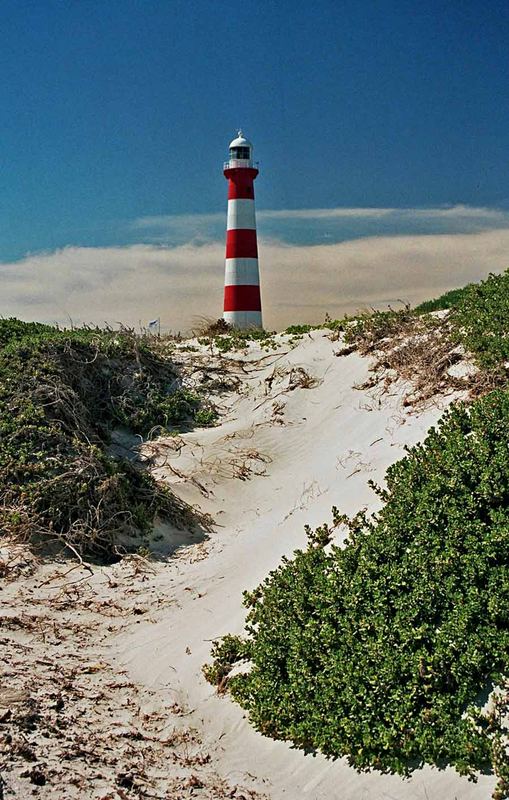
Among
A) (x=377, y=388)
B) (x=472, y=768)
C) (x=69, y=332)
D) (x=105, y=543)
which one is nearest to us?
(x=472, y=768)

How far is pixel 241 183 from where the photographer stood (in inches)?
961

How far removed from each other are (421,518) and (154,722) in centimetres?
230

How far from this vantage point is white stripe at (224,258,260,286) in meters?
23.9

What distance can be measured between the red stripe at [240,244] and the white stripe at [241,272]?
0.54 ft

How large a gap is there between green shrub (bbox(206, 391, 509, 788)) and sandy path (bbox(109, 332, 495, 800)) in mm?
177

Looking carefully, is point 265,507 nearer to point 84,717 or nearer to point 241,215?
point 84,717

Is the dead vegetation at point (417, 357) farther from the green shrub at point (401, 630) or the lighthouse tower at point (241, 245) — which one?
the lighthouse tower at point (241, 245)

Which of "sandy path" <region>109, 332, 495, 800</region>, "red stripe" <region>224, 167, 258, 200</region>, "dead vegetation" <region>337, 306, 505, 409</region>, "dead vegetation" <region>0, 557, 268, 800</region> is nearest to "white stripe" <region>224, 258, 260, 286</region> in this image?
"red stripe" <region>224, 167, 258, 200</region>

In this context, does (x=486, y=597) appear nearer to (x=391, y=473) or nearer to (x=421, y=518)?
(x=421, y=518)

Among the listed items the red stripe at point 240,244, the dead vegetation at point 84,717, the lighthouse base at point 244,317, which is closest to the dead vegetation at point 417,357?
the dead vegetation at point 84,717

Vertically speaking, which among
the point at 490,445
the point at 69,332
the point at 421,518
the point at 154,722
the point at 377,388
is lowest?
the point at 154,722

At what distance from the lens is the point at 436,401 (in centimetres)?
1049

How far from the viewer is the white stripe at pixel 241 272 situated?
23.9 meters

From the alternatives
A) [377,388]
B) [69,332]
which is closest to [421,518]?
[377,388]
